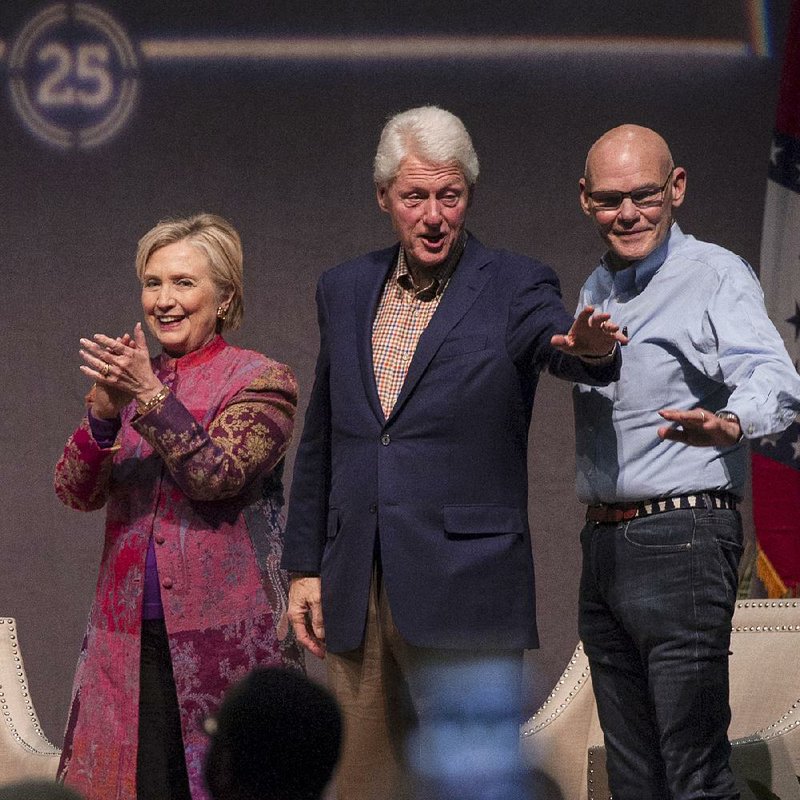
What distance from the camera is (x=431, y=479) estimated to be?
8.04 ft

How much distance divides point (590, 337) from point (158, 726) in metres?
1.17

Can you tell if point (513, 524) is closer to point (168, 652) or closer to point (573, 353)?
point (573, 353)

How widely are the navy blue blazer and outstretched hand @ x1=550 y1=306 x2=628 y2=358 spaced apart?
12 centimetres

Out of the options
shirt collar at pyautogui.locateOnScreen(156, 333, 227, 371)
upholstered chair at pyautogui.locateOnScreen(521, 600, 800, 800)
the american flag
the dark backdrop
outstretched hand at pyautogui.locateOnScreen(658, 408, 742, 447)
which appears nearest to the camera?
outstretched hand at pyautogui.locateOnScreen(658, 408, 742, 447)

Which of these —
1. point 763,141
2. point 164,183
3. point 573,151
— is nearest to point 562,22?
point 573,151

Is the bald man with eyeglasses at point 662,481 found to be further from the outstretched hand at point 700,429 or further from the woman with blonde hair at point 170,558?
the woman with blonde hair at point 170,558

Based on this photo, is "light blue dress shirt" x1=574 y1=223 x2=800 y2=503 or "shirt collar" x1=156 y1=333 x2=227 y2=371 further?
"shirt collar" x1=156 y1=333 x2=227 y2=371

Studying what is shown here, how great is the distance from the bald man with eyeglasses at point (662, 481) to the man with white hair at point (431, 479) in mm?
130

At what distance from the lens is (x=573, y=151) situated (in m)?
4.34

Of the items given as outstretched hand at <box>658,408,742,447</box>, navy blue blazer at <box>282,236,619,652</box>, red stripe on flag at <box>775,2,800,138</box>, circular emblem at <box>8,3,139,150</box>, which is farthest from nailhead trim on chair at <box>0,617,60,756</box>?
red stripe on flag at <box>775,2,800,138</box>

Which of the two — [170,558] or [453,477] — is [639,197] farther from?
[170,558]

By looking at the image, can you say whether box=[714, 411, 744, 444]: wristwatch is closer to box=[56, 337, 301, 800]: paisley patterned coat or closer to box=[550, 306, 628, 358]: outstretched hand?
box=[550, 306, 628, 358]: outstretched hand

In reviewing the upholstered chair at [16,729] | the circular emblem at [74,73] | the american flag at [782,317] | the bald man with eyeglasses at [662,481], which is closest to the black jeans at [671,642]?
the bald man with eyeglasses at [662,481]

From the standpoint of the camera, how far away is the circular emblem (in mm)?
4344
